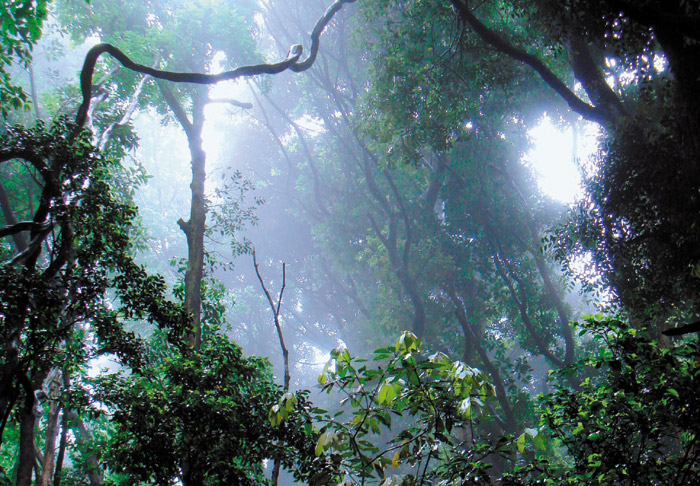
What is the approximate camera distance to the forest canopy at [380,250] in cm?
247

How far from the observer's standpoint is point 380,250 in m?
14.3

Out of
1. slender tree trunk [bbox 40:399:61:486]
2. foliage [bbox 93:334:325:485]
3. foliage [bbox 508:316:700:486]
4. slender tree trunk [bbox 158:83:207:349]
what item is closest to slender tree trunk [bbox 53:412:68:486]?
slender tree trunk [bbox 40:399:61:486]

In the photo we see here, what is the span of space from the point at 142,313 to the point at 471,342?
10.5m

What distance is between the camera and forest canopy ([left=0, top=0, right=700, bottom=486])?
247 cm

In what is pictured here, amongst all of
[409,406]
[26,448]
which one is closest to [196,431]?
[409,406]

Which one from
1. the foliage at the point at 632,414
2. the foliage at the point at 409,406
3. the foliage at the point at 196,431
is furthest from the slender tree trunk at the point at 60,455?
the foliage at the point at 632,414

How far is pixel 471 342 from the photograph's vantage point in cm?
1195

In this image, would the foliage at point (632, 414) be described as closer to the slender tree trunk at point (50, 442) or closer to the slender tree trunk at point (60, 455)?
the slender tree trunk at point (60, 455)

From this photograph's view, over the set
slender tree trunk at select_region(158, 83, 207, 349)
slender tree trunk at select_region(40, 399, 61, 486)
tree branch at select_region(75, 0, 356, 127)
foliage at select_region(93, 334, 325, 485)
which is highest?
slender tree trunk at select_region(158, 83, 207, 349)

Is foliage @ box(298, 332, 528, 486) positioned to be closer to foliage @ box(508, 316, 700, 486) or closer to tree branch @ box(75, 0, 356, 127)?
foliage @ box(508, 316, 700, 486)

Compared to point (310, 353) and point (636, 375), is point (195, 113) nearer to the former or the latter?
point (636, 375)

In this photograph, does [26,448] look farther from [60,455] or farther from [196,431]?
[196,431]

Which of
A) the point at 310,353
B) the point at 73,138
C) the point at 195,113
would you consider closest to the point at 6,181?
the point at 195,113

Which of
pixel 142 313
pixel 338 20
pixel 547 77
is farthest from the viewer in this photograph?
pixel 338 20
